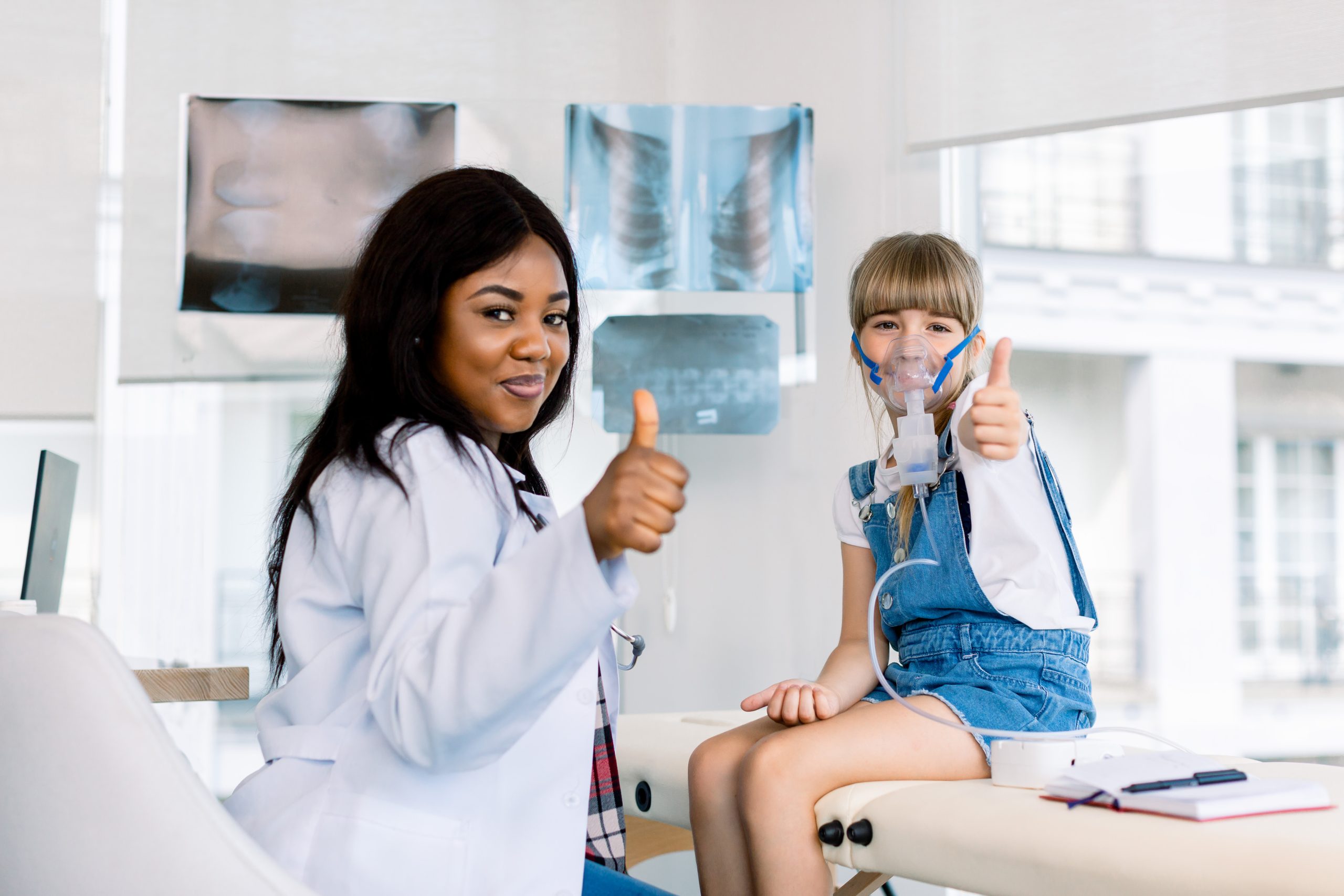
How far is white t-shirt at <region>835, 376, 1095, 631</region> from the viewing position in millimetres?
1337

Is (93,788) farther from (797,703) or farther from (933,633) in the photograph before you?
(933,633)

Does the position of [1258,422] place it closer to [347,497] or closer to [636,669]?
[636,669]

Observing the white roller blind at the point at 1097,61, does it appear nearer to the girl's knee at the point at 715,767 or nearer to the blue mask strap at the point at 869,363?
the blue mask strap at the point at 869,363

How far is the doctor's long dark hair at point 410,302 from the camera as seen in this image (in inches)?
35.7

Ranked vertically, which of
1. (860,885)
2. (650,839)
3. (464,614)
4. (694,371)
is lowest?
(650,839)

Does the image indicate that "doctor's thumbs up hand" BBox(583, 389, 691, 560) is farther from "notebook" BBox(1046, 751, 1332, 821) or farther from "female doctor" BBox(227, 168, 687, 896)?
"notebook" BBox(1046, 751, 1332, 821)

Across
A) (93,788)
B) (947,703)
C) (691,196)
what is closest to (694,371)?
(691,196)

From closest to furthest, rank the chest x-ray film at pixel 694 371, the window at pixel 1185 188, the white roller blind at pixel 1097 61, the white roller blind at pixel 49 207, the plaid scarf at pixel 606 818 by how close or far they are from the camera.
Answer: the plaid scarf at pixel 606 818 → the white roller blind at pixel 1097 61 → the window at pixel 1185 188 → the chest x-ray film at pixel 694 371 → the white roller blind at pixel 49 207

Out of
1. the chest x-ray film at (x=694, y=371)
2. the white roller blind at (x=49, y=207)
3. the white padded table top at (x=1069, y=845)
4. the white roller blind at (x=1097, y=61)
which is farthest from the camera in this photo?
the white roller blind at (x=49, y=207)

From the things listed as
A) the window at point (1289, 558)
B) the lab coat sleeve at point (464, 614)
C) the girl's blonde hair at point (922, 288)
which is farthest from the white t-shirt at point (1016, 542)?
the window at point (1289, 558)

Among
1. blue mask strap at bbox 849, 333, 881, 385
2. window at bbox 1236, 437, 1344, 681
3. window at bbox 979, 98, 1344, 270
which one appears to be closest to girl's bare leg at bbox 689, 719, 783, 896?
blue mask strap at bbox 849, 333, 881, 385

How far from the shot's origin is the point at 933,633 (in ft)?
4.63

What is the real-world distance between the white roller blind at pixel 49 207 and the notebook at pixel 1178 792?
7.51 feet

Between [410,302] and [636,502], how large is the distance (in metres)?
0.39
